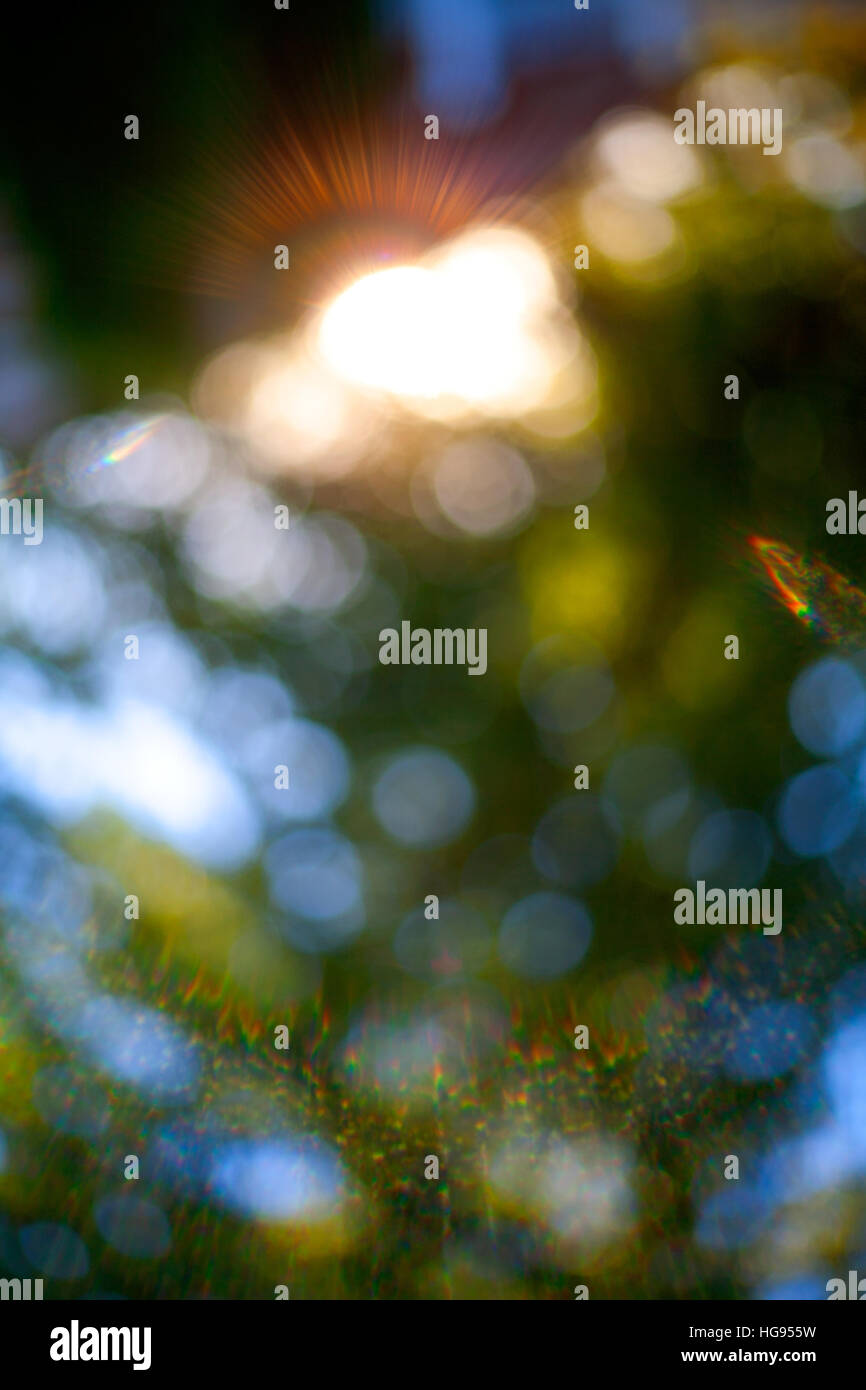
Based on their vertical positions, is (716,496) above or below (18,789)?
above

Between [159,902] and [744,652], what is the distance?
4.12 ft

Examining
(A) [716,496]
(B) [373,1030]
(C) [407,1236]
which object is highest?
(A) [716,496]

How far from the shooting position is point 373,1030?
Answer: 1719mm

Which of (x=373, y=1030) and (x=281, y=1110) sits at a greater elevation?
(x=373, y=1030)

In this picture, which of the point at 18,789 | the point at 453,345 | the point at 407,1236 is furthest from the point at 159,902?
the point at 453,345

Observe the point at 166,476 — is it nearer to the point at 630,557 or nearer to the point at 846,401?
the point at 630,557

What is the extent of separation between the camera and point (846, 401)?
1.72 m
